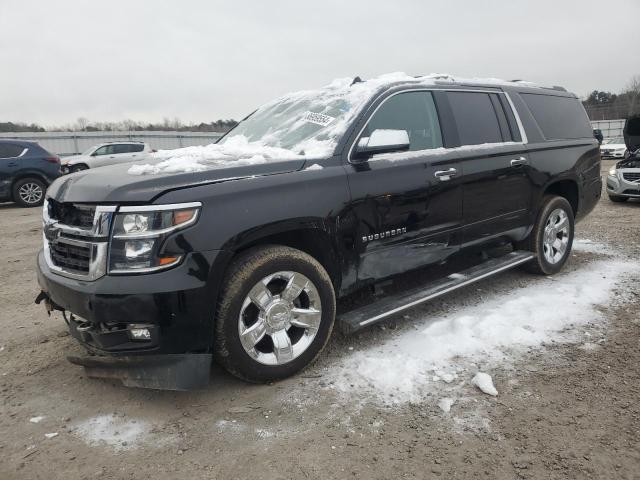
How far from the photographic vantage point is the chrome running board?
10.3ft

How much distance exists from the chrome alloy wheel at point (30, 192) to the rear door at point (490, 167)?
11916 millimetres

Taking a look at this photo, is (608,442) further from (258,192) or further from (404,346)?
(258,192)

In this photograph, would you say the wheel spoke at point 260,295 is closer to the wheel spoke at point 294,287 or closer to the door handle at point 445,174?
the wheel spoke at point 294,287

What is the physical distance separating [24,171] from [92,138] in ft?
74.7

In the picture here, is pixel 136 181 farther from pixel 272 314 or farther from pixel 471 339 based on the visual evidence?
pixel 471 339

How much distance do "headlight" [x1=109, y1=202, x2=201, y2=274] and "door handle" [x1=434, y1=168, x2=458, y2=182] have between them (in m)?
2.04

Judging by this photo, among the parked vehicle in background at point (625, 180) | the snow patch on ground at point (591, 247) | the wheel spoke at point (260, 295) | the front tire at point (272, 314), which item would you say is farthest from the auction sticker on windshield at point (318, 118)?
the parked vehicle in background at point (625, 180)

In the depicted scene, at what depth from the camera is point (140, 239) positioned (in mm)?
2393

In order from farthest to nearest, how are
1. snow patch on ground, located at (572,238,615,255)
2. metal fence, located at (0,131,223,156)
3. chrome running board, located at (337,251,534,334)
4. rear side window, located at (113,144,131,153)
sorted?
metal fence, located at (0,131,223,156) < rear side window, located at (113,144,131,153) < snow patch on ground, located at (572,238,615,255) < chrome running board, located at (337,251,534,334)

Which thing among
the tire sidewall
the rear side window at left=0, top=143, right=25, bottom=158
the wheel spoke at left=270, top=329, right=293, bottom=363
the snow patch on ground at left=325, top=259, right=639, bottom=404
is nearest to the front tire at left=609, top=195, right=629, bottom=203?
the tire sidewall

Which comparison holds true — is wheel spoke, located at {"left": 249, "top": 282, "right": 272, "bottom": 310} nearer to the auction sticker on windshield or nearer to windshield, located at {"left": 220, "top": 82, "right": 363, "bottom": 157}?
windshield, located at {"left": 220, "top": 82, "right": 363, "bottom": 157}

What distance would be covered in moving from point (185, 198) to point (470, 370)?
205cm

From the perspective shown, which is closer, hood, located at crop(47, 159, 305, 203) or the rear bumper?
hood, located at crop(47, 159, 305, 203)

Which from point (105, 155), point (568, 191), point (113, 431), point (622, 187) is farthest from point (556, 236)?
point (105, 155)
